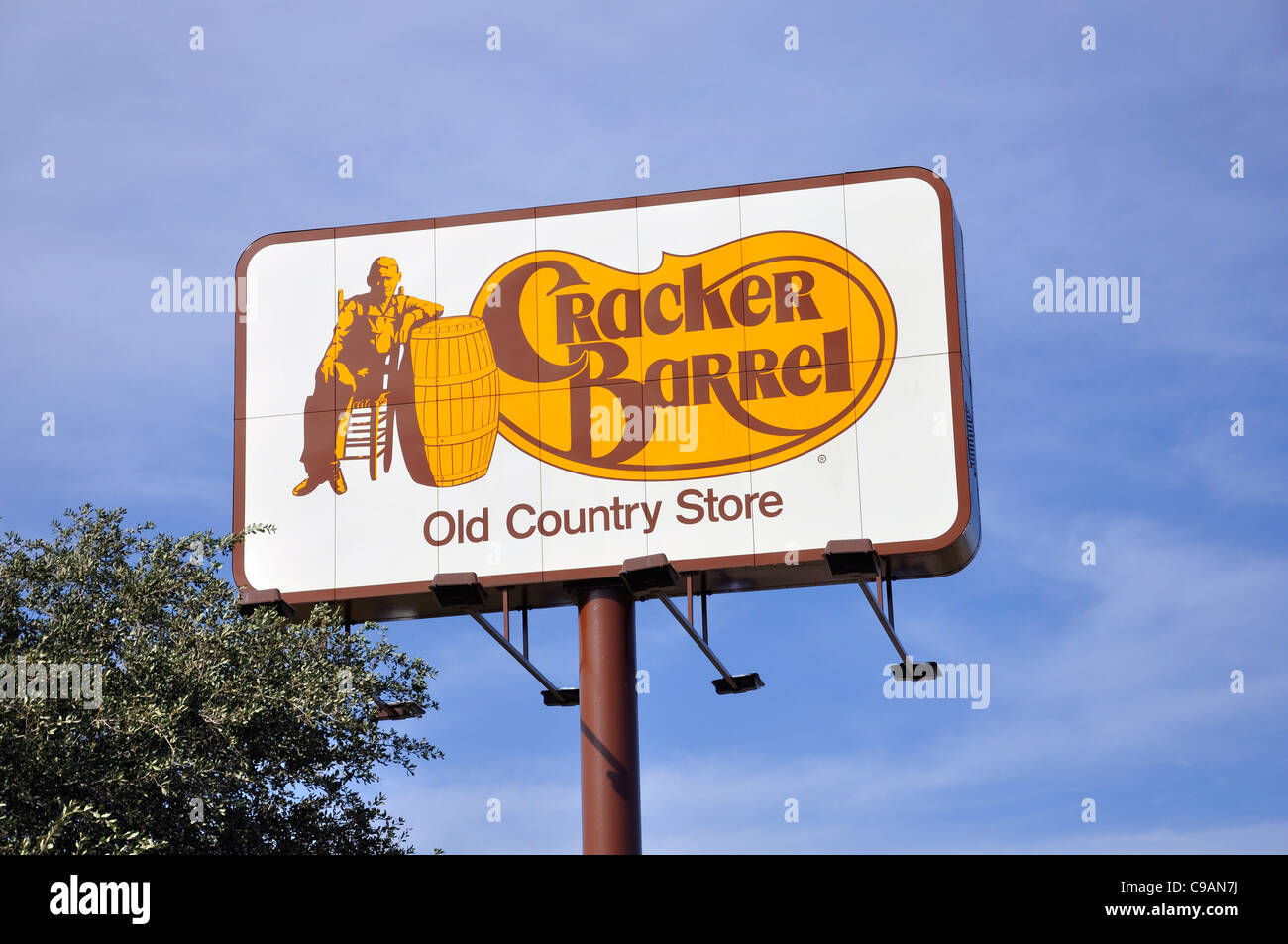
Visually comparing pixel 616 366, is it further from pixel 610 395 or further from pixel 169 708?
pixel 169 708

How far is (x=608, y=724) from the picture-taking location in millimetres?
Answer: 20656

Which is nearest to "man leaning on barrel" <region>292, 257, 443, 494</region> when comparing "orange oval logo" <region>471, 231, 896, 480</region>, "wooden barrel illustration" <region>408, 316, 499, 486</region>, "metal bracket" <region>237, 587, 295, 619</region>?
"wooden barrel illustration" <region>408, 316, 499, 486</region>

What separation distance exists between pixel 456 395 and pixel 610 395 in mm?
2328

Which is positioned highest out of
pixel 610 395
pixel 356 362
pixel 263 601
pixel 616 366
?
pixel 356 362

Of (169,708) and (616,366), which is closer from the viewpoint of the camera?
(169,708)

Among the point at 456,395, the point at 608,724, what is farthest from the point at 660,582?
the point at 456,395

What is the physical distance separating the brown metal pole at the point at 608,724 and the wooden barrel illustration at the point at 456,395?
2.65 meters

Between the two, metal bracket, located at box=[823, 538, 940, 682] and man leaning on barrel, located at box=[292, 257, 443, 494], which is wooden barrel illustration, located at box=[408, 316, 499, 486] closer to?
man leaning on barrel, located at box=[292, 257, 443, 494]

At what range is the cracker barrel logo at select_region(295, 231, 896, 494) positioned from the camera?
2170 cm

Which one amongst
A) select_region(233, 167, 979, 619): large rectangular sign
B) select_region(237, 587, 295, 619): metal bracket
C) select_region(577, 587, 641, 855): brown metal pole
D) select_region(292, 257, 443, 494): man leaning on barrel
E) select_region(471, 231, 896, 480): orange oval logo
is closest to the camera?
select_region(577, 587, 641, 855): brown metal pole

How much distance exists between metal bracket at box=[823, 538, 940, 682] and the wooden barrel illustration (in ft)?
17.1

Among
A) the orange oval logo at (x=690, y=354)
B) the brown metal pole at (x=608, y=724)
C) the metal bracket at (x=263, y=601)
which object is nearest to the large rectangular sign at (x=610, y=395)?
the orange oval logo at (x=690, y=354)

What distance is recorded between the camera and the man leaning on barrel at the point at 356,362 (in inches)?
896
